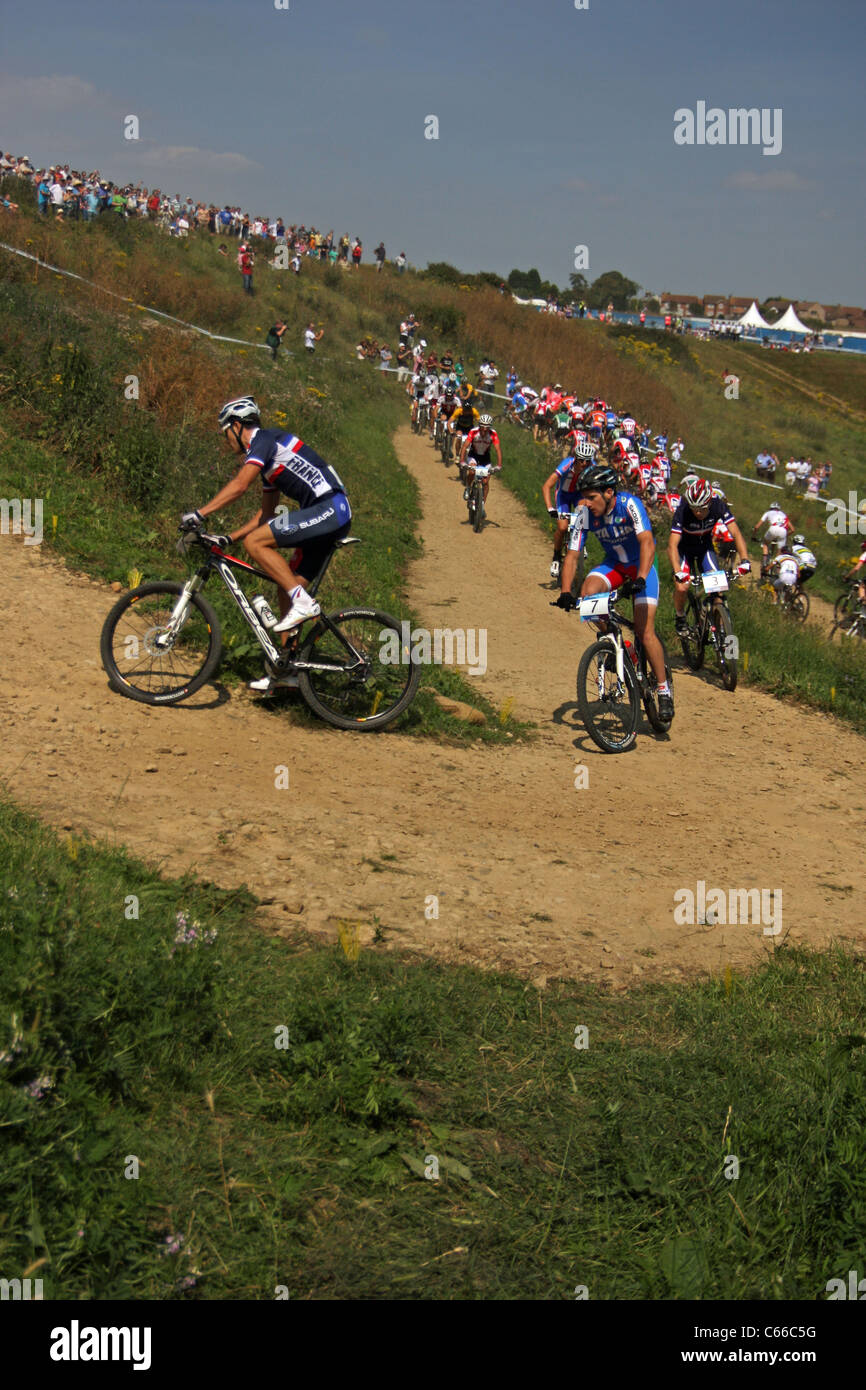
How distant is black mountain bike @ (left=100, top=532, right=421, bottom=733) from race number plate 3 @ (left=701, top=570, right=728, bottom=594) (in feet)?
15.7

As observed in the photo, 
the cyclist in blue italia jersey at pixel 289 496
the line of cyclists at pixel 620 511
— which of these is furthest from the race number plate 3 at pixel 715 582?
the cyclist in blue italia jersey at pixel 289 496

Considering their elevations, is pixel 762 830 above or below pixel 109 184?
below

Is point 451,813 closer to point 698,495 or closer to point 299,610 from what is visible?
point 299,610

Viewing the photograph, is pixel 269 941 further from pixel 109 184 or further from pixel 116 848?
pixel 109 184

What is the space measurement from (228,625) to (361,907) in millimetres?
4217

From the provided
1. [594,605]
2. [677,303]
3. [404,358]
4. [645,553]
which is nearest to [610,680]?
[594,605]

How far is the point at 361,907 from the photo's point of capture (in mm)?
5391

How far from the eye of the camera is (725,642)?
39.2 feet

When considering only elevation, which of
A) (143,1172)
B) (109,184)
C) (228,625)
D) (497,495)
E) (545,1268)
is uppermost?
(109,184)

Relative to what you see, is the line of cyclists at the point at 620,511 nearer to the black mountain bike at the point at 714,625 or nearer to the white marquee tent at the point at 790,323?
the black mountain bike at the point at 714,625

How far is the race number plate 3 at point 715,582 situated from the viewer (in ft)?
38.4

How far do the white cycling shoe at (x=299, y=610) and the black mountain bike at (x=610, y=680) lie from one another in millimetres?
2449

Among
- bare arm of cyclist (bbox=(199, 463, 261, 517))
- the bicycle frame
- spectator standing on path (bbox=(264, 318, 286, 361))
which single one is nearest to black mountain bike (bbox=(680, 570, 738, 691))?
the bicycle frame
